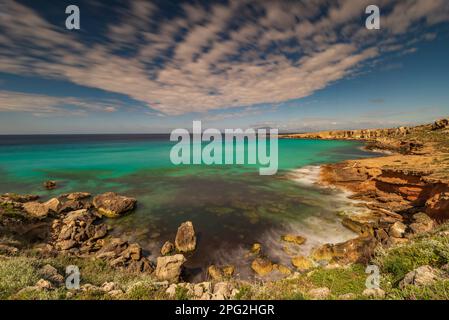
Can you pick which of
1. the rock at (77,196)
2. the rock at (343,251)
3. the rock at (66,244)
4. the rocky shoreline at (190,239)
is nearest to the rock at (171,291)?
the rocky shoreline at (190,239)

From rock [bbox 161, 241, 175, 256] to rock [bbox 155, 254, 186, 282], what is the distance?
115 inches

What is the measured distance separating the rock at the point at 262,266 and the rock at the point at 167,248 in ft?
19.9

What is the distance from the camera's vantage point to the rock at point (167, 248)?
47.8ft

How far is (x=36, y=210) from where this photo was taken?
19.5m

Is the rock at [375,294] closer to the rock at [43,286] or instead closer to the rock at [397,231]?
the rock at [43,286]

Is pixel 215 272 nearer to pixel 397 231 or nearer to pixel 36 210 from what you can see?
pixel 397 231

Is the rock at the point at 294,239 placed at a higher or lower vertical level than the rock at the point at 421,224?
lower

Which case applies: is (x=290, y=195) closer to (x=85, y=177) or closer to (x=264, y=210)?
(x=264, y=210)

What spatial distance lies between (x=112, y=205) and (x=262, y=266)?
17089mm

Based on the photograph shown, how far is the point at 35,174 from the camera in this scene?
42219 mm

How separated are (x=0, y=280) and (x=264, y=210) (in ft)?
62.8

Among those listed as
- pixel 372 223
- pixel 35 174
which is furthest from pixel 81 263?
pixel 35 174

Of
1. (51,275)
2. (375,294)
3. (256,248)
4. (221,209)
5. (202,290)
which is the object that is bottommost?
(256,248)

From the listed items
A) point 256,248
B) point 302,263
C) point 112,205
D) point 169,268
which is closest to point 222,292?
point 169,268
